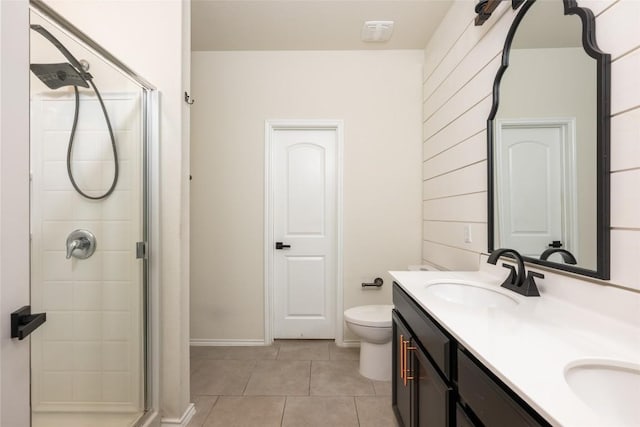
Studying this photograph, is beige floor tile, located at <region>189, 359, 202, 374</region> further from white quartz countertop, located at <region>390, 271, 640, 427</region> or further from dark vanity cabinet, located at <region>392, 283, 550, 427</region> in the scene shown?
white quartz countertop, located at <region>390, 271, 640, 427</region>

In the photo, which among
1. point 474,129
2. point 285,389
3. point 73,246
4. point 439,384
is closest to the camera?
point 439,384

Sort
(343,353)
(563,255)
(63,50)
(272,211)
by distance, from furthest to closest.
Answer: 1. (272,211)
2. (343,353)
3. (63,50)
4. (563,255)

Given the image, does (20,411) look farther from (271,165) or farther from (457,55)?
(457,55)

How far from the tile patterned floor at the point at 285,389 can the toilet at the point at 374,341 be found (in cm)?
8

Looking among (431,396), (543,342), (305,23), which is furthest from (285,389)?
(305,23)

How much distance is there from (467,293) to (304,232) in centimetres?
164

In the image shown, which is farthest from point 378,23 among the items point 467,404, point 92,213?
point 467,404

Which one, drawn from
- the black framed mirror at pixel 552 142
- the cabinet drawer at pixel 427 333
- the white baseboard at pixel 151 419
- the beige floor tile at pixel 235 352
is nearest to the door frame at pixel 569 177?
the black framed mirror at pixel 552 142

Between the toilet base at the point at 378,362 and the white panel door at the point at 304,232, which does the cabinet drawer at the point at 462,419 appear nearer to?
the toilet base at the point at 378,362

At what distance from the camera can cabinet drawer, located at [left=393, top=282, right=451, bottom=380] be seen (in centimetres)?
92

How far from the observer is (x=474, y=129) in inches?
67.4

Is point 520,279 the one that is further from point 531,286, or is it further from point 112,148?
point 112,148

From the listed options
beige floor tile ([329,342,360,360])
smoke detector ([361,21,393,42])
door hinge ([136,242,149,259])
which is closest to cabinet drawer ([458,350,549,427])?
door hinge ([136,242,149,259])

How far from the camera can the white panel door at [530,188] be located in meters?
1.13
